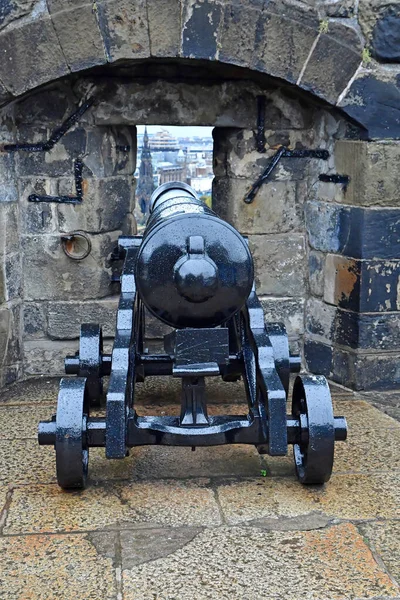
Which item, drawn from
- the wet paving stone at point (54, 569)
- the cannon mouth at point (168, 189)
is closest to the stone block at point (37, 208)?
the cannon mouth at point (168, 189)

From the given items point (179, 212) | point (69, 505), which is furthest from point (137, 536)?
point (179, 212)

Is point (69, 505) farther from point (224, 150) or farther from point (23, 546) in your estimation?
point (224, 150)

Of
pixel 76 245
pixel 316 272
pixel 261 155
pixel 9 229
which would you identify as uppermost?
pixel 261 155

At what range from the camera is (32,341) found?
4602 mm

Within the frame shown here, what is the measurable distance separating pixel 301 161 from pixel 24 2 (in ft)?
5.66

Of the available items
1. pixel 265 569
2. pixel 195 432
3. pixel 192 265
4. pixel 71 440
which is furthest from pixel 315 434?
pixel 71 440

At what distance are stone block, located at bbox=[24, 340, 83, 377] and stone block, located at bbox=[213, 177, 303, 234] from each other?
1.19m

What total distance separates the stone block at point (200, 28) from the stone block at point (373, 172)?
0.89 metres

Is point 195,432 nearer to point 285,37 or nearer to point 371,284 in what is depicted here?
point 371,284

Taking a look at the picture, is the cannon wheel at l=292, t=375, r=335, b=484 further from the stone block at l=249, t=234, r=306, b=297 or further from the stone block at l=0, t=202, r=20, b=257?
the stone block at l=0, t=202, r=20, b=257

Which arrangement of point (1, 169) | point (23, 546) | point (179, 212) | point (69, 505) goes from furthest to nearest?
1. point (1, 169)
2. point (179, 212)
3. point (69, 505)
4. point (23, 546)

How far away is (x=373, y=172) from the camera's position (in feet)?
13.4

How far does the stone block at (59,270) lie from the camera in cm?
450

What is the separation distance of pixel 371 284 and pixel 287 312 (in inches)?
25.9
